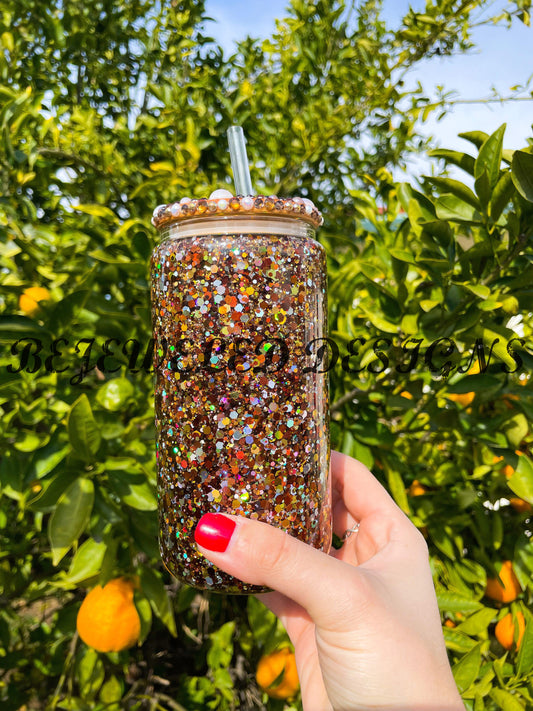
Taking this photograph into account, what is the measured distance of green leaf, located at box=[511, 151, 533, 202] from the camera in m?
0.55

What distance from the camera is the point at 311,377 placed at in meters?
0.51

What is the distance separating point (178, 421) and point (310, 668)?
0.40 metres

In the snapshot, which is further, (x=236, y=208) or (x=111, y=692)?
(x=111, y=692)

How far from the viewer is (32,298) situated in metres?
0.77

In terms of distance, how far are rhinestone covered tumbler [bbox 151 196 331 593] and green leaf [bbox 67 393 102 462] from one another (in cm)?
17

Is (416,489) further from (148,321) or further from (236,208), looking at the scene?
(236,208)

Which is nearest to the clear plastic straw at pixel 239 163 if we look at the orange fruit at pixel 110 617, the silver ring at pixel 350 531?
the silver ring at pixel 350 531

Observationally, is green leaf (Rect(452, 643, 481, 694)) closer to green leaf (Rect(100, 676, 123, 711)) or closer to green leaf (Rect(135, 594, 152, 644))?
green leaf (Rect(135, 594, 152, 644))

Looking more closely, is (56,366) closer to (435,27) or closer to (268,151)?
(268,151)

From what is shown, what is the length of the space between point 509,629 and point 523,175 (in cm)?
74

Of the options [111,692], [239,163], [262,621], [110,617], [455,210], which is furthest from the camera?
[111,692]

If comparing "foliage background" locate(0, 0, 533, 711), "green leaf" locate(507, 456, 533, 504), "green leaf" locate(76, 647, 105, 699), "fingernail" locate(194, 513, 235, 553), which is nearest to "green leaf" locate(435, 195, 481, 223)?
"foliage background" locate(0, 0, 533, 711)

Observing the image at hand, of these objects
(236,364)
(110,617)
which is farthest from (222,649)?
(236,364)

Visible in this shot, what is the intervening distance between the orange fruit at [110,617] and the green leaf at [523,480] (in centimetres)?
56
